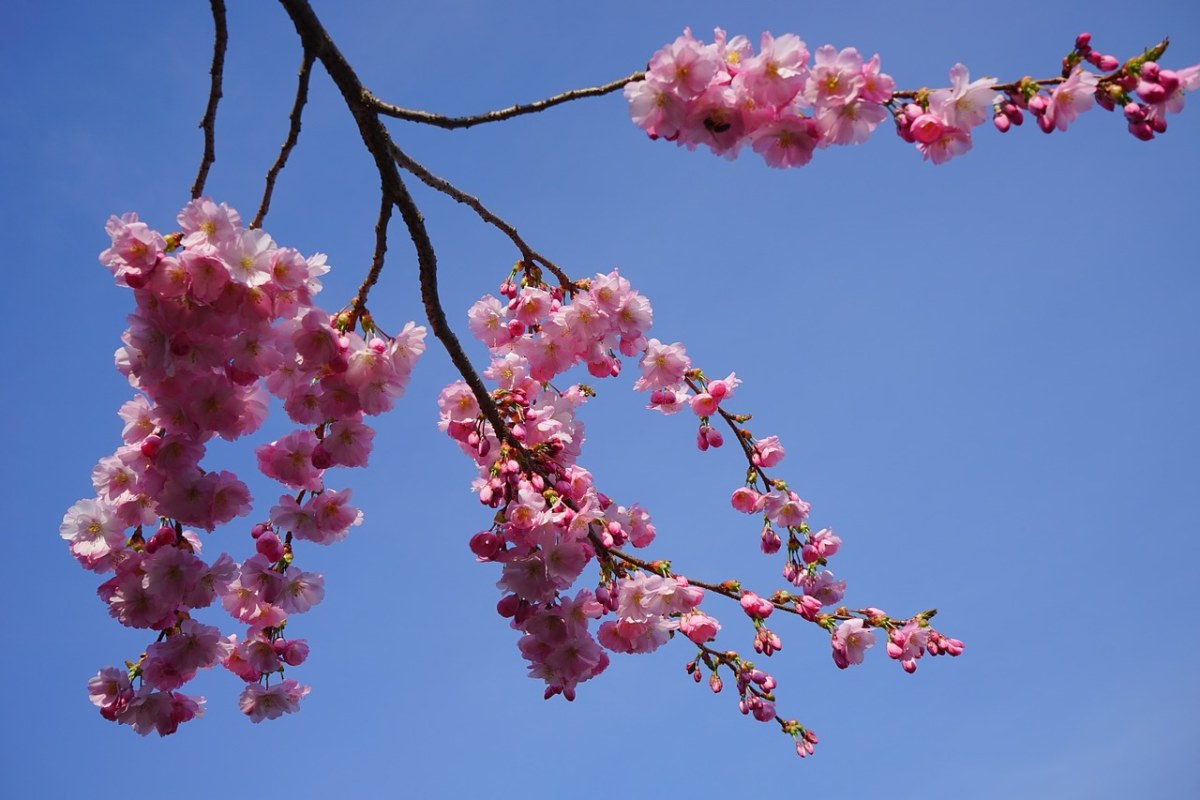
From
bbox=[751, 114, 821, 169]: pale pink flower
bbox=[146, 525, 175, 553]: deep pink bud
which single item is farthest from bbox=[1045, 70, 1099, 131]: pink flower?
bbox=[146, 525, 175, 553]: deep pink bud

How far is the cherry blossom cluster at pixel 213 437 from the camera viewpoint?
9.79 feet

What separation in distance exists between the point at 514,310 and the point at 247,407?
5.12 ft

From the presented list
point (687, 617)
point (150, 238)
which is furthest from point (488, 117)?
point (687, 617)

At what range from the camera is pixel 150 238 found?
2900 millimetres

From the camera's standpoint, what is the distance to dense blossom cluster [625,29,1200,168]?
107 inches

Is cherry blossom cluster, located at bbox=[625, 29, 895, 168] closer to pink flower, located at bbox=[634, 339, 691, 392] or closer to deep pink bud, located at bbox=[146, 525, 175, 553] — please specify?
pink flower, located at bbox=[634, 339, 691, 392]

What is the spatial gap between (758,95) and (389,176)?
1.44 m

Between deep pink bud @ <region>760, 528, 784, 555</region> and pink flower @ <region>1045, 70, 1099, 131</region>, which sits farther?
deep pink bud @ <region>760, 528, 784, 555</region>

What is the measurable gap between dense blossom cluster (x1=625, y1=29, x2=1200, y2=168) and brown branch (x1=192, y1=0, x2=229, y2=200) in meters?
1.57

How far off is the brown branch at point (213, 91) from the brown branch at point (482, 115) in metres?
0.54

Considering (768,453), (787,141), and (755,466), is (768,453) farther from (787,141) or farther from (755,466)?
(787,141)

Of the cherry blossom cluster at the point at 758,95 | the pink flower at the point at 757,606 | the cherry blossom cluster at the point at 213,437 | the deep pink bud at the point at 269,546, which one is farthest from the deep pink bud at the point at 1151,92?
the deep pink bud at the point at 269,546

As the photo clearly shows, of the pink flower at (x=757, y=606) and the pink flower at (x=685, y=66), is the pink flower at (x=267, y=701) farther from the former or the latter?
the pink flower at (x=685, y=66)

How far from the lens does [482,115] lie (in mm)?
3217
